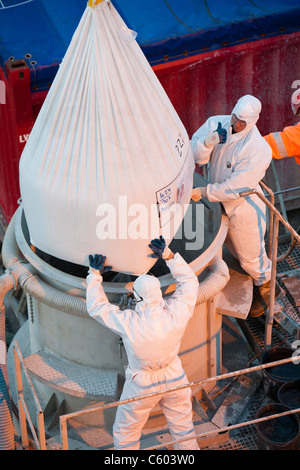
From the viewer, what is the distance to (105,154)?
5.68m

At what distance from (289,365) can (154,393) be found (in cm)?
196

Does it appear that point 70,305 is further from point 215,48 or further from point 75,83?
point 215,48

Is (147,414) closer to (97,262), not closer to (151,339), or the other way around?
(151,339)

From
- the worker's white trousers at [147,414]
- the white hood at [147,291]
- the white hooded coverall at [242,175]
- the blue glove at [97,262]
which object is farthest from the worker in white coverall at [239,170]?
the worker's white trousers at [147,414]

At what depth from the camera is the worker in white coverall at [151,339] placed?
19.3ft

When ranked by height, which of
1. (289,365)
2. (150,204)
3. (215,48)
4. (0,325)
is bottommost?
(289,365)

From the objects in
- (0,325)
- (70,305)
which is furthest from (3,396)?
(70,305)

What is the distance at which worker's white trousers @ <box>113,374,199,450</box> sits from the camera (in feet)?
20.2

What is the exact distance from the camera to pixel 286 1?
30.5ft

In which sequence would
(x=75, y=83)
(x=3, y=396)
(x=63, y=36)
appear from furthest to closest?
(x=63, y=36)
(x=3, y=396)
(x=75, y=83)

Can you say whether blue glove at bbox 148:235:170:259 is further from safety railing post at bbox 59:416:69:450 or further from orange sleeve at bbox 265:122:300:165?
orange sleeve at bbox 265:122:300:165

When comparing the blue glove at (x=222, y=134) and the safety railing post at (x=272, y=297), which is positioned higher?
the blue glove at (x=222, y=134)

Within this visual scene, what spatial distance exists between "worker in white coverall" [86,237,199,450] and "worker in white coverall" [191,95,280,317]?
3.75ft

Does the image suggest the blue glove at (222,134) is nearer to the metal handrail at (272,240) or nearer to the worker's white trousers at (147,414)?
the metal handrail at (272,240)
